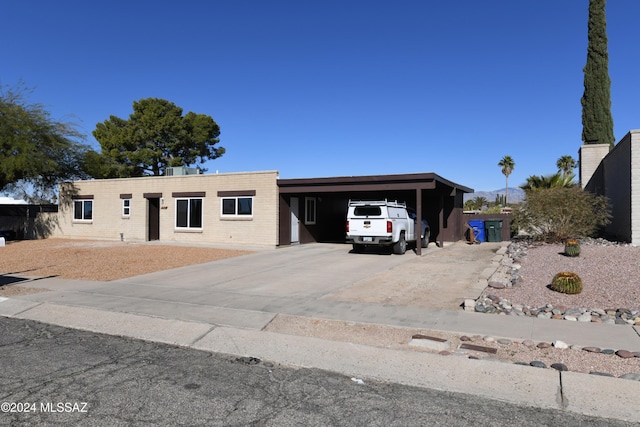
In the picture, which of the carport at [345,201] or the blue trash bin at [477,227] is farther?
the blue trash bin at [477,227]

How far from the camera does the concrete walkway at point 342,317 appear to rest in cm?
475

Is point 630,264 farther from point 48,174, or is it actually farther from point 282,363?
point 48,174

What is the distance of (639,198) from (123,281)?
15.3 metres

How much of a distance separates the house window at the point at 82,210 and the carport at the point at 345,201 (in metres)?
13.1

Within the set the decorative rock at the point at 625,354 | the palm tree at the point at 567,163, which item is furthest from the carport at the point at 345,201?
the palm tree at the point at 567,163

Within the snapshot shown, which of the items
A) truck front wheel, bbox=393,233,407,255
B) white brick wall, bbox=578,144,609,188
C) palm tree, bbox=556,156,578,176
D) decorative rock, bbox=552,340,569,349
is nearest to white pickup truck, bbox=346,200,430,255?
truck front wheel, bbox=393,233,407,255

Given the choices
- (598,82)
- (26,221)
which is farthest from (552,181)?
(26,221)

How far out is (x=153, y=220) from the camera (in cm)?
2536

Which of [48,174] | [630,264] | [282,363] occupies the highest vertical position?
[48,174]

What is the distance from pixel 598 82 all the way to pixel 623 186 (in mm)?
17150

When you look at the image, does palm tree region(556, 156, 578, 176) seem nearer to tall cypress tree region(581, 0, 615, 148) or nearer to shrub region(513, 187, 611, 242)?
tall cypress tree region(581, 0, 615, 148)

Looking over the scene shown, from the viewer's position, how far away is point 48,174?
94.2ft

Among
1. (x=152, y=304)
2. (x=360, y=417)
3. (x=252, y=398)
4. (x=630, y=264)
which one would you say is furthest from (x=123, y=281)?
(x=630, y=264)

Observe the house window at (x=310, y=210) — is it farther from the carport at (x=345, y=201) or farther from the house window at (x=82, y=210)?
the house window at (x=82, y=210)
